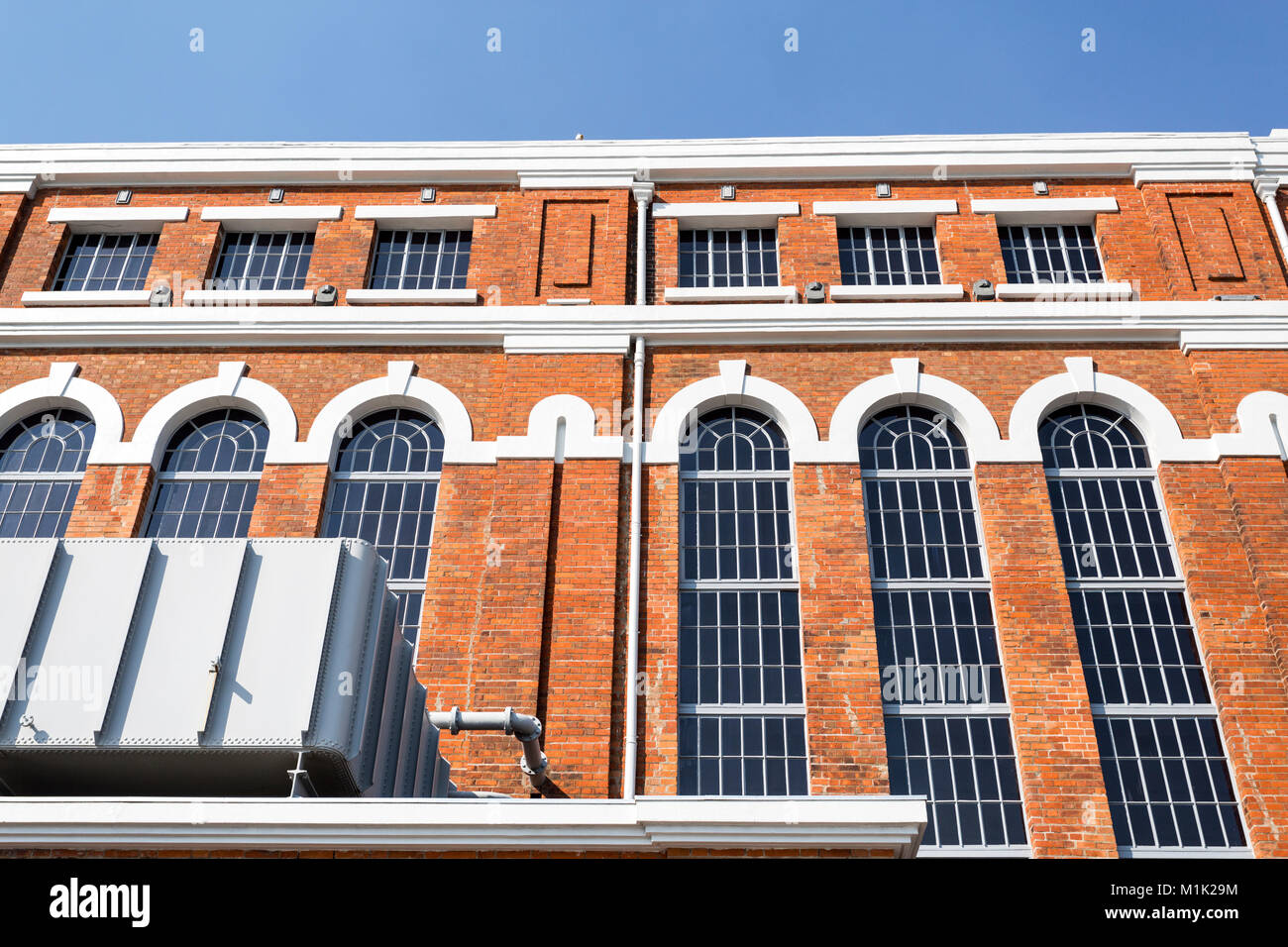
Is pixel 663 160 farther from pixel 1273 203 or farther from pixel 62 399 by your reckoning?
pixel 62 399

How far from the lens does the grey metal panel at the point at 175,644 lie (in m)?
9.05

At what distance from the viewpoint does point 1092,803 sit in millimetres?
11688

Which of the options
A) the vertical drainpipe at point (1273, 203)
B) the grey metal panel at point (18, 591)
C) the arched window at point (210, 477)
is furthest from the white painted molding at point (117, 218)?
the vertical drainpipe at point (1273, 203)

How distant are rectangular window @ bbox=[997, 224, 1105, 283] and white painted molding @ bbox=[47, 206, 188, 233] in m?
10.8

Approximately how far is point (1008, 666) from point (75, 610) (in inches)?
338

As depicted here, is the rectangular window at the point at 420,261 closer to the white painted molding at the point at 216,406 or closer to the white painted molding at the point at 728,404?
the white painted molding at the point at 216,406

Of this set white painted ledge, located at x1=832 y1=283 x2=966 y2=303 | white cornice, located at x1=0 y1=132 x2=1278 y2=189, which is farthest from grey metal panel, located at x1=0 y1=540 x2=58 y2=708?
white painted ledge, located at x1=832 y1=283 x2=966 y2=303

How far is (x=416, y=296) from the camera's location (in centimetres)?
1548

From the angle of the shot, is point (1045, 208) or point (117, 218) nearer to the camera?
point (1045, 208)

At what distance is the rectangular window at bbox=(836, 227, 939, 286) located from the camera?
15.9 m

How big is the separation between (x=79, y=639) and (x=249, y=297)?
7111 mm

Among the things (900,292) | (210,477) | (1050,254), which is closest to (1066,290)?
(1050,254)

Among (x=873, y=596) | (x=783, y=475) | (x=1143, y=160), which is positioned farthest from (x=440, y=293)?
(x=1143, y=160)

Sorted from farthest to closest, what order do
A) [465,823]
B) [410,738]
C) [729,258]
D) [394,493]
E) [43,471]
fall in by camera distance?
[729,258], [43,471], [394,493], [410,738], [465,823]
